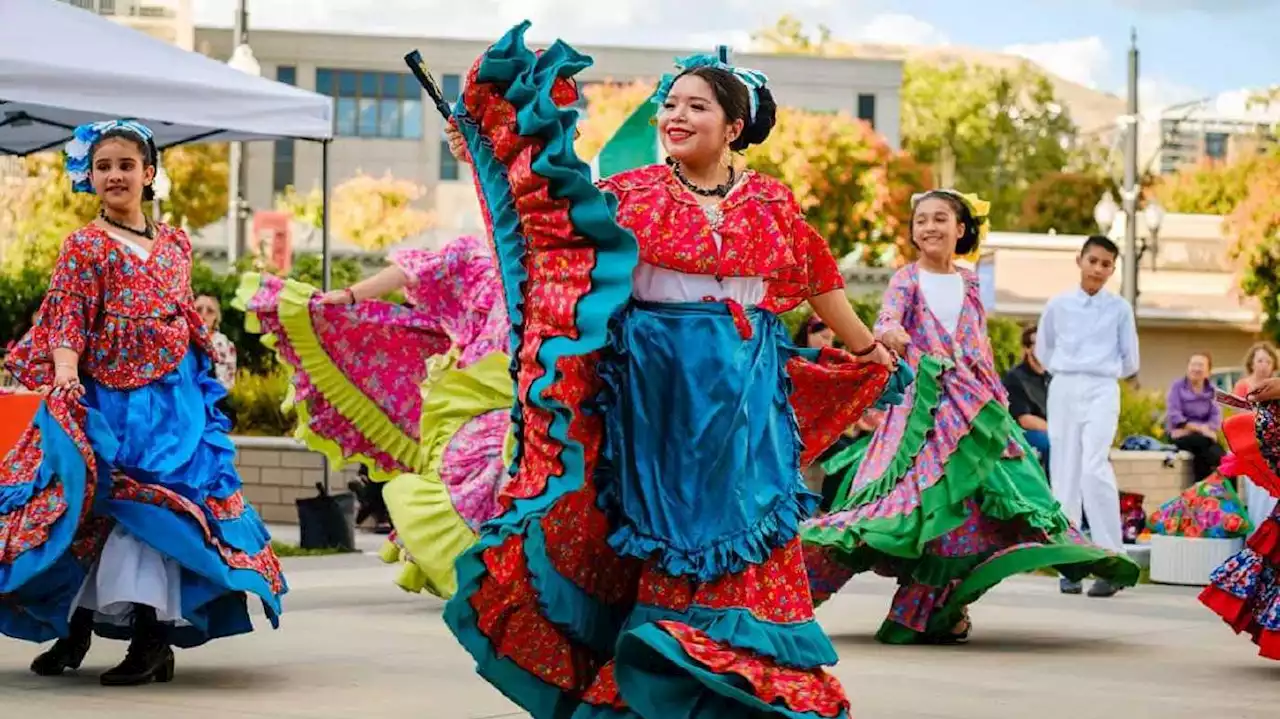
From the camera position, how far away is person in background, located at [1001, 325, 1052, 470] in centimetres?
1467

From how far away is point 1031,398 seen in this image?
1484cm

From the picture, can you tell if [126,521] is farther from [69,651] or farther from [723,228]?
[723,228]

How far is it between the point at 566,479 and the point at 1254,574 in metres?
3.64

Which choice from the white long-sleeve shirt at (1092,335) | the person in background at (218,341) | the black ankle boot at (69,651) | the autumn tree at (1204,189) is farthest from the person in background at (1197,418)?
the autumn tree at (1204,189)

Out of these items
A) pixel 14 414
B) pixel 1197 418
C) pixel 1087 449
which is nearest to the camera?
pixel 14 414

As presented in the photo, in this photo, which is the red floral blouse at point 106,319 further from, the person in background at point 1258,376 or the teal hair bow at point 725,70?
the person in background at point 1258,376

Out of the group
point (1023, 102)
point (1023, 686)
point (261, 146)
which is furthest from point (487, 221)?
point (1023, 102)

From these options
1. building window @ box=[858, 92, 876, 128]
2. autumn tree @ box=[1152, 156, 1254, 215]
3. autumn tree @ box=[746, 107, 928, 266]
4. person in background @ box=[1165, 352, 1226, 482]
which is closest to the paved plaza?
person in background @ box=[1165, 352, 1226, 482]

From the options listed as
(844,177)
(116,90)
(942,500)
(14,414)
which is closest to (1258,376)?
(942,500)

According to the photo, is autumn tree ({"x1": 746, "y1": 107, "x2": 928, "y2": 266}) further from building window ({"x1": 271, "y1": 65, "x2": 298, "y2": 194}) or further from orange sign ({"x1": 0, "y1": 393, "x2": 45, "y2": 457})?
orange sign ({"x1": 0, "y1": 393, "x2": 45, "y2": 457})

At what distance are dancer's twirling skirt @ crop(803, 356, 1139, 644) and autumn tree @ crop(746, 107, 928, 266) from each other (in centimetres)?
4511

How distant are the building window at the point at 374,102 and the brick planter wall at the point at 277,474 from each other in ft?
197

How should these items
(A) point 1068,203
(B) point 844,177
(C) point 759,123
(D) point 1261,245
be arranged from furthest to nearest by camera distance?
1. (A) point 1068,203
2. (B) point 844,177
3. (D) point 1261,245
4. (C) point 759,123

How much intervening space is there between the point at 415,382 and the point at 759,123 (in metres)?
5.12
